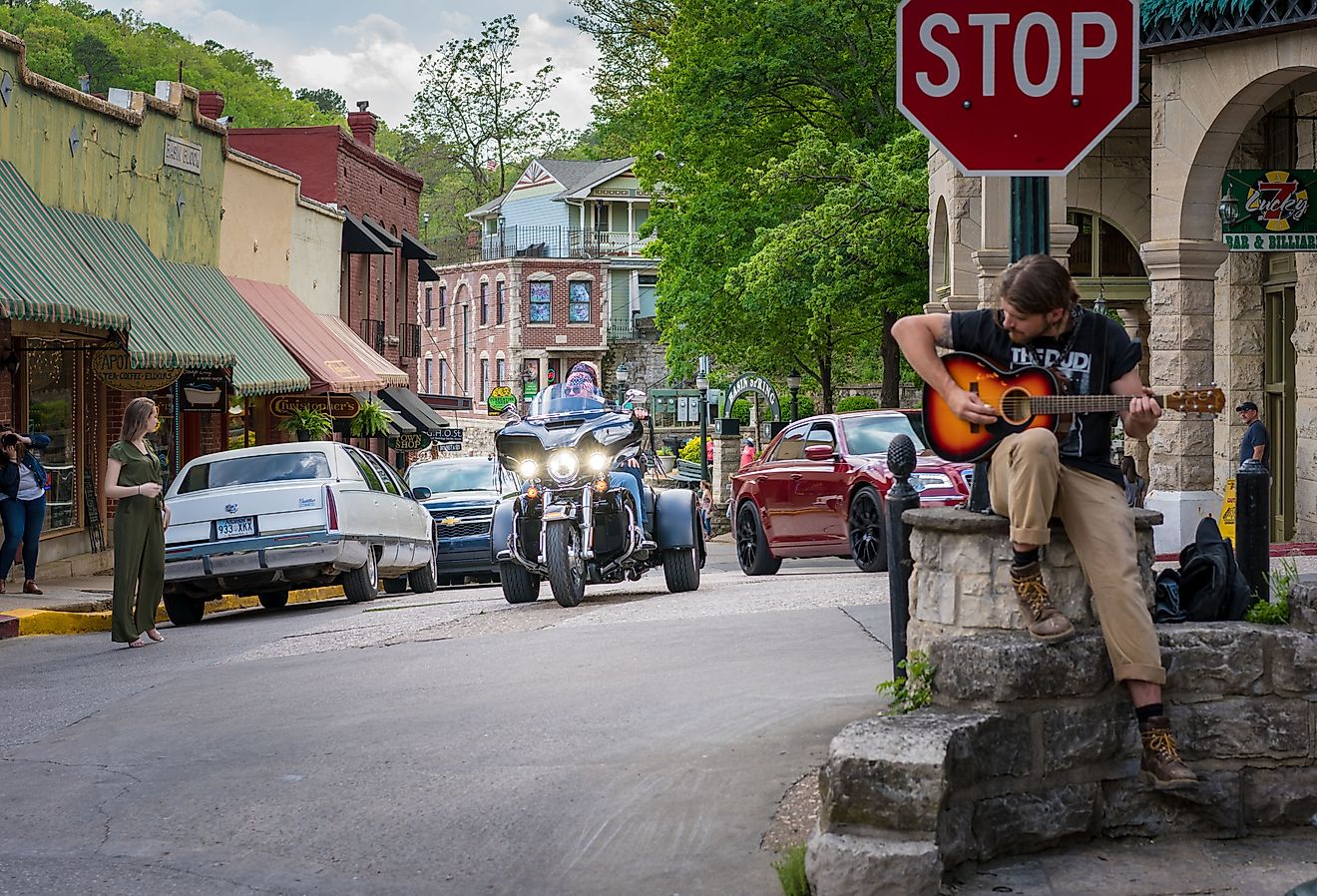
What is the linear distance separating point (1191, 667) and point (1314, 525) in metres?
13.3

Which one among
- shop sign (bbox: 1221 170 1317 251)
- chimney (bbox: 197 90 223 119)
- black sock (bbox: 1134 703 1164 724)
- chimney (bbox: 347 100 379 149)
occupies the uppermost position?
chimney (bbox: 347 100 379 149)

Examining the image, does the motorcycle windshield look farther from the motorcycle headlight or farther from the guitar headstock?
the guitar headstock

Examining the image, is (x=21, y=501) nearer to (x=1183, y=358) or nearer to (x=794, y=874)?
(x=1183, y=358)

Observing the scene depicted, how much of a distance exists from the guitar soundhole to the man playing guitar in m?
0.08

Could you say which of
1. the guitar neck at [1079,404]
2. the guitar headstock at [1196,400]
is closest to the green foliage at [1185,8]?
the guitar headstock at [1196,400]

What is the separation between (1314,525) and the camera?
1848cm

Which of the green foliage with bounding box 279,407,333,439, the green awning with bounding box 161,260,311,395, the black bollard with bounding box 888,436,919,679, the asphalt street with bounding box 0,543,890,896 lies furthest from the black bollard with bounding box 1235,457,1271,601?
the green foliage with bounding box 279,407,333,439

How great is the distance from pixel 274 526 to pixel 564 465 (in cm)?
298

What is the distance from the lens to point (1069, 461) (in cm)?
616

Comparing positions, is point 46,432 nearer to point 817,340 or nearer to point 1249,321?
point 1249,321

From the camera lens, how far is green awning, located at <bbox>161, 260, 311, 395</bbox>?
2462cm

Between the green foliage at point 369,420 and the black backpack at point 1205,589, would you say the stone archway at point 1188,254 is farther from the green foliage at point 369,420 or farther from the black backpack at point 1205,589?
the green foliage at point 369,420

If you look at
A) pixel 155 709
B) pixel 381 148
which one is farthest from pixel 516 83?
pixel 155 709

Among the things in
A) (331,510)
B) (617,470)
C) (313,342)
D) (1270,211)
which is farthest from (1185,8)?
(313,342)
